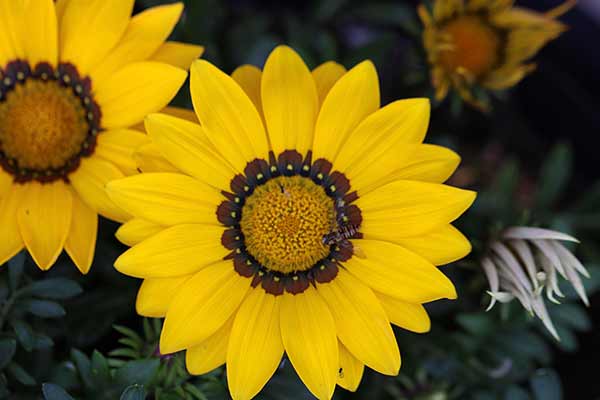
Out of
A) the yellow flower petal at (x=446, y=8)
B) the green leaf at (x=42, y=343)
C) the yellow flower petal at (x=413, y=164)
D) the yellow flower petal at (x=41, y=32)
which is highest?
the yellow flower petal at (x=41, y=32)

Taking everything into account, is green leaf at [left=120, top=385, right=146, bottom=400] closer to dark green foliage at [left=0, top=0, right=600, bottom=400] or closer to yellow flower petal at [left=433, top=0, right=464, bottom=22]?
dark green foliage at [left=0, top=0, right=600, bottom=400]

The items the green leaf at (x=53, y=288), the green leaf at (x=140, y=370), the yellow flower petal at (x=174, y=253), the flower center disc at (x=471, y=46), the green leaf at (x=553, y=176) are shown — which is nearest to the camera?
the yellow flower petal at (x=174, y=253)

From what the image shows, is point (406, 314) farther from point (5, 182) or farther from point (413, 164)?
point (5, 182)

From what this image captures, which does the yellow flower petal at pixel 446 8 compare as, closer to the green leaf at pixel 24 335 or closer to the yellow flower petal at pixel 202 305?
the yellow flower petal at pixel 202 305

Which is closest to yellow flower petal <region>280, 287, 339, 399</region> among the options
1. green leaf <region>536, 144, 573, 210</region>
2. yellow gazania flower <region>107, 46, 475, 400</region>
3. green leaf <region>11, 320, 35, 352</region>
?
yellow gazania flower <region>107, 46, 475, 400</region>

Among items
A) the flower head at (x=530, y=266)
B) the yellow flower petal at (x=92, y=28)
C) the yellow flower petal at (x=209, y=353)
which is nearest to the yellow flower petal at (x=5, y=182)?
the yellow flower petal at (x=92, y=28)

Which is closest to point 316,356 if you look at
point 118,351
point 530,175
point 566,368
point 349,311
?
point 349,311

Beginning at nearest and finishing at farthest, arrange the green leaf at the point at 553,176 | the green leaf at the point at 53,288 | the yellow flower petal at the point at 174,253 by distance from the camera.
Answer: the yellow flower petal at the point at 174,253, the green leaf at the point at 53,288, the green leaf at the point at 553,176

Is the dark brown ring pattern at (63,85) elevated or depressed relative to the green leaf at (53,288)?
elevated

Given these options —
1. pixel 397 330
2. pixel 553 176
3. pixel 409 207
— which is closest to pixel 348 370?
pixel 409 207
